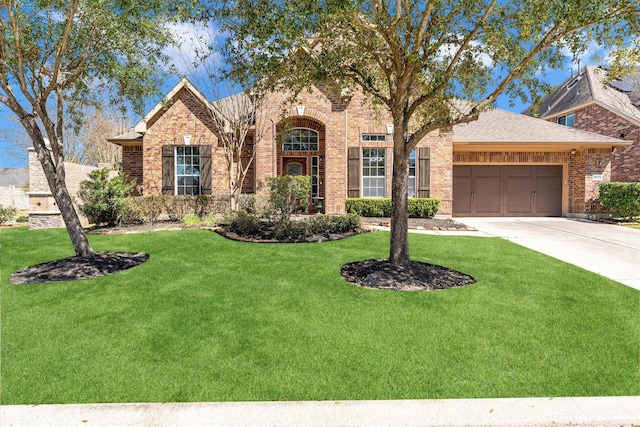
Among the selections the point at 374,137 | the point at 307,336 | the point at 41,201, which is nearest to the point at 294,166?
the point at 374,137

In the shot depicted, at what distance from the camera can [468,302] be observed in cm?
469

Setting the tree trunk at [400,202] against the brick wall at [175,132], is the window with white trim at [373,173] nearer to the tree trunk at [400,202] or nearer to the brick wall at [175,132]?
the brick wall at [175,132]

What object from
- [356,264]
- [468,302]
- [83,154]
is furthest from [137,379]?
[83,154]

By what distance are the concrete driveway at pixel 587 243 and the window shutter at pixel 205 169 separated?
1068 centimetres

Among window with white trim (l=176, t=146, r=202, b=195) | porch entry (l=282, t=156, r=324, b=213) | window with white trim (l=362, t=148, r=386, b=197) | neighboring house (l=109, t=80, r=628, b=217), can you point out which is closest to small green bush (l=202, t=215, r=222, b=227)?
neighboring house (l=109, t=80, r=628, b=217)

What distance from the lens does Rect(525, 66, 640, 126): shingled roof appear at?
18.6 metres

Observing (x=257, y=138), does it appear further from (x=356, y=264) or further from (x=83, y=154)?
(x=83, y=154)

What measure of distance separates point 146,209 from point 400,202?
9.81 metres

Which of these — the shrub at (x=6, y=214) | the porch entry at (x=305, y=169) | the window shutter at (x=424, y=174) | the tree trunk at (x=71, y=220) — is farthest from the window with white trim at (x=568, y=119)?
the shrub at (x=6, y=214)

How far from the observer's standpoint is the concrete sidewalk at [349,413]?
7.78 feet

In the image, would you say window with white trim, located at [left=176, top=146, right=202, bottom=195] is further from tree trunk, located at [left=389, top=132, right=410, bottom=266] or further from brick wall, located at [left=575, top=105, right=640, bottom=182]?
brick wall, located at [left=575, top=105, right=640, bottom=182]

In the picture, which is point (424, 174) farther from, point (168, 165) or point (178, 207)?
point (168, 165)

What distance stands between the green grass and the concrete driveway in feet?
2.59

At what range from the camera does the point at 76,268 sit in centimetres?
637
